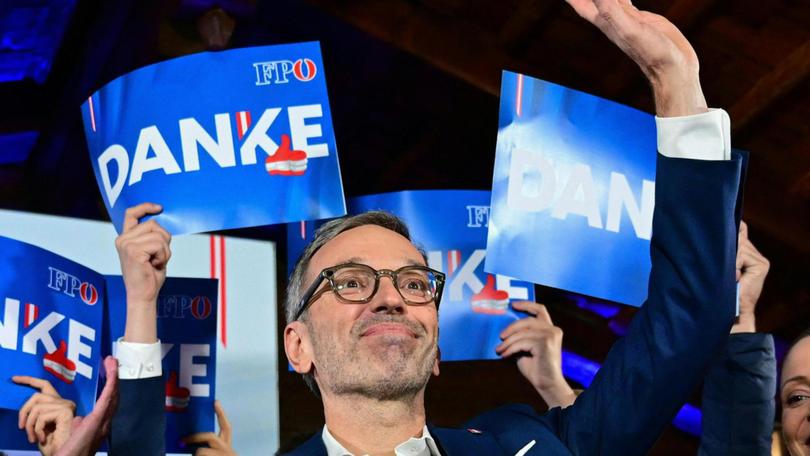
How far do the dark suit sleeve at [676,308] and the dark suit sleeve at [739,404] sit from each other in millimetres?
414

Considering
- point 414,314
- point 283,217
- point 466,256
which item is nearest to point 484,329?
point 466,256

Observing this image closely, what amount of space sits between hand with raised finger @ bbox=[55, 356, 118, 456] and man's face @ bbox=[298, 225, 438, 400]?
540mm

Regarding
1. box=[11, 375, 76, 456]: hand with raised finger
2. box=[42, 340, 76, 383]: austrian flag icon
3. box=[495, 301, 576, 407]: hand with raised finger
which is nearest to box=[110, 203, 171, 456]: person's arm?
box=[11, 375, 76, 456]: hand with raised finger

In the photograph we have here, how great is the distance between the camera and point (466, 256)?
310 cm

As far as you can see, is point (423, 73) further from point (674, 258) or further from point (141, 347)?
point (674, 258)

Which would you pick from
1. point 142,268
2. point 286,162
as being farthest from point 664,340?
point 286,162

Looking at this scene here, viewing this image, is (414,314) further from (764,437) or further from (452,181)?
(452,181)

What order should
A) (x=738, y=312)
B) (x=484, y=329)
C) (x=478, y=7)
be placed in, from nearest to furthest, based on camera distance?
(x=738, y=312) < (x=484, y=329) < (x=478, y=7)

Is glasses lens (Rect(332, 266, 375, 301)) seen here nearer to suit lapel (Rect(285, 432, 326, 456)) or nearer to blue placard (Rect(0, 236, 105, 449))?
suit lapel (Rect(285, 432, 326, 456))

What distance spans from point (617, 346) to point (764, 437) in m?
0.51

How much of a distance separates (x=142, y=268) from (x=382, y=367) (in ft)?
2.92

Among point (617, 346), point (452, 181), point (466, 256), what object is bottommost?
point (617, 346)

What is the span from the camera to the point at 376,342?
1.67 meters

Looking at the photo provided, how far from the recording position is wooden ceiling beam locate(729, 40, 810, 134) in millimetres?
3834
